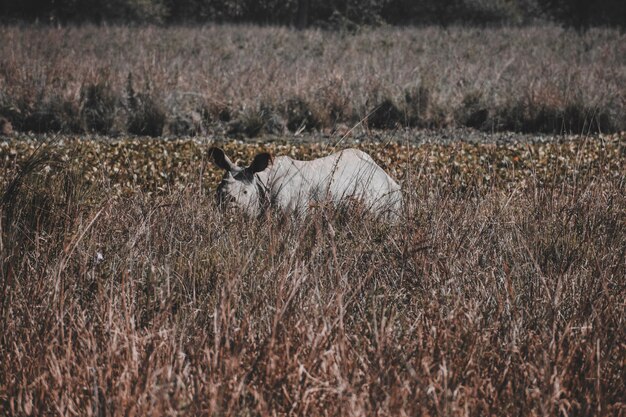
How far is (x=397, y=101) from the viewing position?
11586mm

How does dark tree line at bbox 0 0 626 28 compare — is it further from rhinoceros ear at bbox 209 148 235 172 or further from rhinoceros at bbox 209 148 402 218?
rhinoceros ear at bbox 209 148 235 172

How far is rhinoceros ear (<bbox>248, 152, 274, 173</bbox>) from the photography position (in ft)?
15.8

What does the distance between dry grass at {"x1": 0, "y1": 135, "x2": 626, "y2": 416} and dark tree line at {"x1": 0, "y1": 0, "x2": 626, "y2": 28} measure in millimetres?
27006

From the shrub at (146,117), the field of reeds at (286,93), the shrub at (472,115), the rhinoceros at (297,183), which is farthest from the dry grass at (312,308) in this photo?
the shrub at (472,115)

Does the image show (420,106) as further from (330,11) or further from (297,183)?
(330,11)

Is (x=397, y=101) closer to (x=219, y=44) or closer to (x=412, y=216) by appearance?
(x=412, y=216)

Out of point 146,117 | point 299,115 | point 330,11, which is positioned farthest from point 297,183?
point 330,11

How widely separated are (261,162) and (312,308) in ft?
6.22

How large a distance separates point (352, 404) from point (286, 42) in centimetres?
2004

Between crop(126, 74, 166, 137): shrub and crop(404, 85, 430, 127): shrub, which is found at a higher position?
crop(404, 85, 430, 127): shrub

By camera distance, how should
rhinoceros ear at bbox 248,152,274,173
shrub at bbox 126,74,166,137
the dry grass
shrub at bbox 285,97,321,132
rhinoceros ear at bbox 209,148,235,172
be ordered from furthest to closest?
shrub at bbox 285,97,321,132 → shrub at bbox 126,74,166,137 → rhinoceros ear at bbox 209,148,235,172 → rhinoceros ear at bbox 248,152,274,173 → the dry grass

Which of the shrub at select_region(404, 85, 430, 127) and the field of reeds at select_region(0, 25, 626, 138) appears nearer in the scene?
the field of reeds at select_region(0, 25, 626, 138)

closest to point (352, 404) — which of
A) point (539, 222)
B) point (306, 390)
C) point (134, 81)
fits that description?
point (306, 390)

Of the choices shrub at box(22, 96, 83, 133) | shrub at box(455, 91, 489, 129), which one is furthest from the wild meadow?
shrub at box(455, 91, 489, 129)
